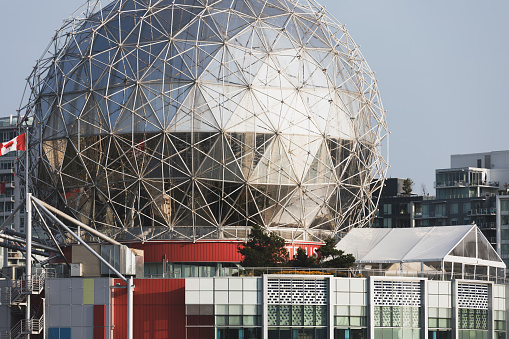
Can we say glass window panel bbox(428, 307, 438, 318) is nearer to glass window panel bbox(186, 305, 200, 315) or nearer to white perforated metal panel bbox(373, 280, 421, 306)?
white perforated metal panel bbox(373, 280, 421, 306)

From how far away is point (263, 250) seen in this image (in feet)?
198

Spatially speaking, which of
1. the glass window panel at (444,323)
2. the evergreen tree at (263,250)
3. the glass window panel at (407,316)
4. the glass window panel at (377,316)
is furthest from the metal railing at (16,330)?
the glass window panel at (444,323)

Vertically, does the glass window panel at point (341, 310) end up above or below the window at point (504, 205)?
below

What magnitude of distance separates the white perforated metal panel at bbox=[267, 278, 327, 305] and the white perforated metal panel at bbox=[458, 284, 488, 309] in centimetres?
878

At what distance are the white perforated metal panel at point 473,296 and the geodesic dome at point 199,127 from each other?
34.7 feet

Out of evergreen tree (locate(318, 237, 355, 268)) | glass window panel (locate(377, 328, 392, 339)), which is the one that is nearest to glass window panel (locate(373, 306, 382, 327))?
glass window panel (locate(377, 328, 392, 339))

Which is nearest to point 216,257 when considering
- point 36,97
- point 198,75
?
point 198,75

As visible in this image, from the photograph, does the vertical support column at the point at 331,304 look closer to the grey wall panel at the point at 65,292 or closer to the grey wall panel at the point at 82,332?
the grey wall panel at the point at 82,332

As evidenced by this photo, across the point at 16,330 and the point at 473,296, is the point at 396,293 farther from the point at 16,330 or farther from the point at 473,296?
the point at 16,330

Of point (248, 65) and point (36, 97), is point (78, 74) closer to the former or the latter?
point (36, 97)

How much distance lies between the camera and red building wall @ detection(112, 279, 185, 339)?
56.6m

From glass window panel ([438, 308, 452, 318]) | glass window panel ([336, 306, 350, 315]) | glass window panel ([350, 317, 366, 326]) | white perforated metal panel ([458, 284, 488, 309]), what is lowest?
glass window panel ([350, 317, 366, 326])

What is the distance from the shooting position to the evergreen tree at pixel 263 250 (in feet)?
196

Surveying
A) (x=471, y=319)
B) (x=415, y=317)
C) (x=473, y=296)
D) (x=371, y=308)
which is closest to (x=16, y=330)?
(x=371, y=308)
